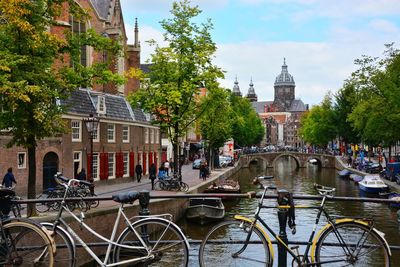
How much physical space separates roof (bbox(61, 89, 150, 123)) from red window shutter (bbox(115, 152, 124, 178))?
271 cm

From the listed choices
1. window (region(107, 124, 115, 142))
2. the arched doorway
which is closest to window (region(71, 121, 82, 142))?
the arched doorway

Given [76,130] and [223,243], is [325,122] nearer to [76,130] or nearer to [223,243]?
[76,130]

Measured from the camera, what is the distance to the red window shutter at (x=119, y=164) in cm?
3584

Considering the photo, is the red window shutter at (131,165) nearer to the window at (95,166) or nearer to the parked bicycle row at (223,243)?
the window at (95,166)

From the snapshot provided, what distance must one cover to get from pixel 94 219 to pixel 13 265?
9953 mm

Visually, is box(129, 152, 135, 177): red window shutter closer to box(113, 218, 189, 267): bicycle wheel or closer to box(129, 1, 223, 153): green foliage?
box(129, 1, 223, 153): green foliage

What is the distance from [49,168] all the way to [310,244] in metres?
24.4

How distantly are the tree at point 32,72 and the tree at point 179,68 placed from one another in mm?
13818

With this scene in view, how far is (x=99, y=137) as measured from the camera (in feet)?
112

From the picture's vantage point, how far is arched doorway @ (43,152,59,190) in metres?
27.7

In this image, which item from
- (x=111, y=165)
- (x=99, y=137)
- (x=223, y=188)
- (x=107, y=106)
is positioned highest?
(x=107, y=106)

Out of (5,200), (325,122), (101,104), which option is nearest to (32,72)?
(5,200)

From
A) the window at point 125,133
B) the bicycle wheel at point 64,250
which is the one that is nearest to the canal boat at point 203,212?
the window at point 125,133

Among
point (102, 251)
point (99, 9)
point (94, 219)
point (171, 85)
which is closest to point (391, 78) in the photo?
point (171, 85)
